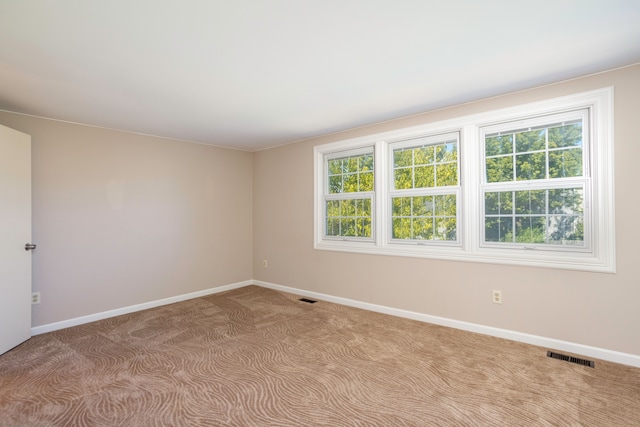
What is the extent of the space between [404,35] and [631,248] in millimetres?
2418

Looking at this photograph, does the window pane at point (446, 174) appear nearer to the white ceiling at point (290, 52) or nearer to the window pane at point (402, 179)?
the window pane at point (402, 179)

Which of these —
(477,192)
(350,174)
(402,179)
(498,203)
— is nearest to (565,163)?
(498,203)

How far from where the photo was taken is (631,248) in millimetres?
2475

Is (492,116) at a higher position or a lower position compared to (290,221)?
higher

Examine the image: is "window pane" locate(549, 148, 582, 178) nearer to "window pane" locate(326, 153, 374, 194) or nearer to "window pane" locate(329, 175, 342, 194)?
"window pane" locate(326, 153, 374, 194)

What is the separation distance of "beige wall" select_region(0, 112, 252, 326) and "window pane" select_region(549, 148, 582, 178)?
422 centimetres

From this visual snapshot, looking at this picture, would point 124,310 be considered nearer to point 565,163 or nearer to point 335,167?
point 335,167

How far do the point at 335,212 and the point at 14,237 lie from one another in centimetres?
346

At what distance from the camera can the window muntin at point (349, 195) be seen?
13.6ft

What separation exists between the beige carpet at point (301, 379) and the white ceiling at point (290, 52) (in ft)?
7.60

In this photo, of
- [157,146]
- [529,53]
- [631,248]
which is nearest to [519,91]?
[529,53]

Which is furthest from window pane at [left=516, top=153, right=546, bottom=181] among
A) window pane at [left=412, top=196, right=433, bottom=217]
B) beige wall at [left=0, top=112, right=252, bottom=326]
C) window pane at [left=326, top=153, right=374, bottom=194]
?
beige wall at [left=0, top=112, right=252, bottom=326]

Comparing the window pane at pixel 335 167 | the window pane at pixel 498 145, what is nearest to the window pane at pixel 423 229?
the window pane at pixel 498 145

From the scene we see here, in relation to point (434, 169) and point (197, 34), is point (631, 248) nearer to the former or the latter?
point (434, 169)
